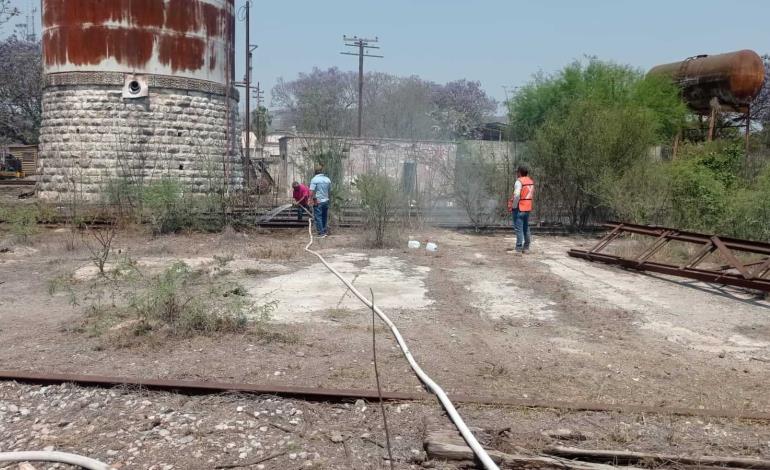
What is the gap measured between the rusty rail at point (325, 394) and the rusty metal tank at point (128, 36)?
56.2ft

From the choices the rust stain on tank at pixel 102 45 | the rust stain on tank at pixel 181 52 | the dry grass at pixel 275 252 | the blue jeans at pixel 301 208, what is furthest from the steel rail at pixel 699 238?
the rust stain on tank at pixel 102 45

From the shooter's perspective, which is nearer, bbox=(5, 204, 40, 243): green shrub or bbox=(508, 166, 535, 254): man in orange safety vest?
bbox=(508, 166, 535, 254): man in orange safety vest

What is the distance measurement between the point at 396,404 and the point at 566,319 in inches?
129

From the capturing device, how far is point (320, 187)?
13.4 meters

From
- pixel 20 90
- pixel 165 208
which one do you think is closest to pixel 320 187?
pixel 165 208

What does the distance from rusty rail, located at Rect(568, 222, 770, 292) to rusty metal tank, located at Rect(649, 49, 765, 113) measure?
47.2ft

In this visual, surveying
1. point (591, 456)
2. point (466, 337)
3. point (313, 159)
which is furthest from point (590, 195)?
point (591, 456)

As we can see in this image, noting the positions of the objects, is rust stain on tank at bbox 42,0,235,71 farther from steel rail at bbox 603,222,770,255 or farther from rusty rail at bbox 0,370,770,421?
rusty rail at bbox 0,370,770,421

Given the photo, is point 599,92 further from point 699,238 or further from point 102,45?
point 102,45

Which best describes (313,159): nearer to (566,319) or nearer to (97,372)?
(566,319)

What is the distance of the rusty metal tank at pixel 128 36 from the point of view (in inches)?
768

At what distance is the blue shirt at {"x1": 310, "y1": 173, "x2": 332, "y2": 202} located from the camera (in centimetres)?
1341

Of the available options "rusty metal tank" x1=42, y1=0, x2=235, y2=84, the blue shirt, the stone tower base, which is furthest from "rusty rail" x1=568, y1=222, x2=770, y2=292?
"rusty metal tank" x1=42, y1=0, x2=235, y2=84

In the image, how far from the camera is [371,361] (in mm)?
5398
